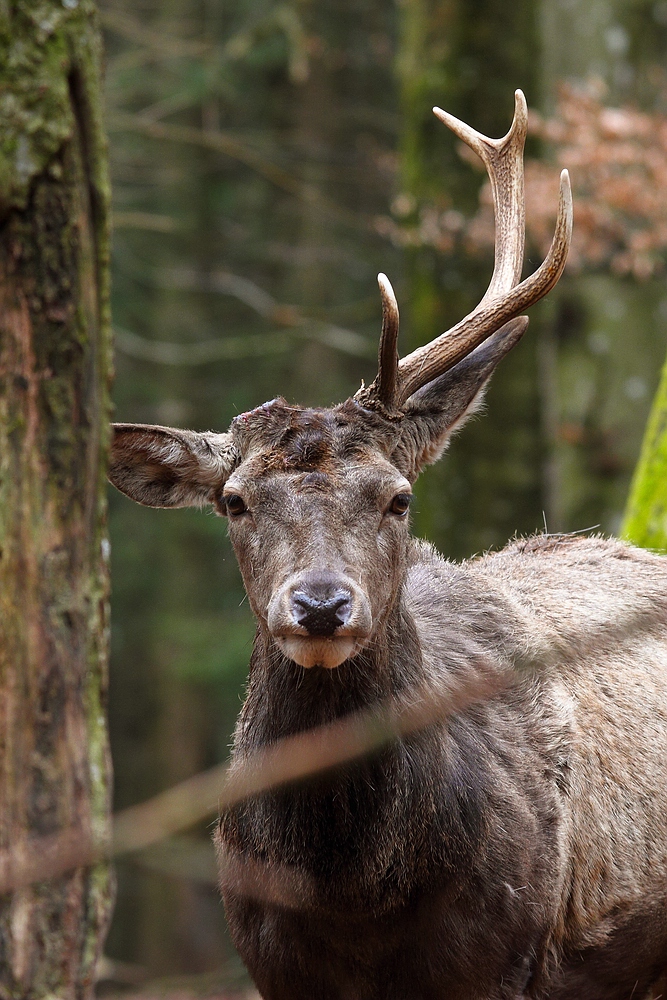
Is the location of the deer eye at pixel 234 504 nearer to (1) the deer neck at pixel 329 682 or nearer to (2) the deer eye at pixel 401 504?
(1) the deer neck at pixel 329 682

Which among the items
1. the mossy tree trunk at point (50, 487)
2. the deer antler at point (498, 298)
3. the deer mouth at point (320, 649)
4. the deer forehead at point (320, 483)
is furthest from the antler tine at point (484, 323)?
the mossy tree trunk at point (50, 487)

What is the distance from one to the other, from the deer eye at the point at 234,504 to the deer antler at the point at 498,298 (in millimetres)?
704

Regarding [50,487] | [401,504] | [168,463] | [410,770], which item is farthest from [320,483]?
[50,487]

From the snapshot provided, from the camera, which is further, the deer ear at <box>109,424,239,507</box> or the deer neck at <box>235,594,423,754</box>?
the deer ear at <box>109,424,239,507</box>

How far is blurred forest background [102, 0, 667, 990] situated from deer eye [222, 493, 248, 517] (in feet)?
5.18

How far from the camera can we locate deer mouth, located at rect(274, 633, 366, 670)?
407 cm

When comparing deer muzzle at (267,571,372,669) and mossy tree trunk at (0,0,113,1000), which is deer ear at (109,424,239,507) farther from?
mossy tree trunk at (0,0,113,1000)

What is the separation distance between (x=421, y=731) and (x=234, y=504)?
3.87 feet

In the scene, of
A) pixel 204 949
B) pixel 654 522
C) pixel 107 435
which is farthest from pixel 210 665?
pixel 107 435

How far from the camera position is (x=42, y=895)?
2645 millimetres

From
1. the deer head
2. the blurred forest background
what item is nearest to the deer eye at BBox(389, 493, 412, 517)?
the deer head

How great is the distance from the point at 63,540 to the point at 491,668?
9.35 feet

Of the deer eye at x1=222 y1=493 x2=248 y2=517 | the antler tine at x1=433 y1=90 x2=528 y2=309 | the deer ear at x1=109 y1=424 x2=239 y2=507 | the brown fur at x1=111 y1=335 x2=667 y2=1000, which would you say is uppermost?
the antler tine at x1=433 y1=90 x2=528 y2=309

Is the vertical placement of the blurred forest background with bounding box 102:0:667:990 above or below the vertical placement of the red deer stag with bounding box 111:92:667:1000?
above
